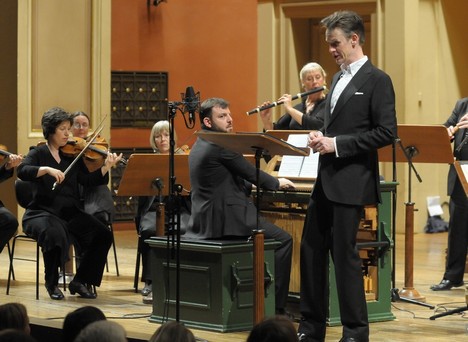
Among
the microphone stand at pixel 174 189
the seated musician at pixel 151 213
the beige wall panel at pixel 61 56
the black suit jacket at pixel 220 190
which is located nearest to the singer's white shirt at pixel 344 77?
the microphone stand at pixel 174 189

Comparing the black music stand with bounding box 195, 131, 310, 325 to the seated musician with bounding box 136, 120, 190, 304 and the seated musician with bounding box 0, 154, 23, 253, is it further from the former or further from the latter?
the seated musician with bounding box 0, 154, 23, 253

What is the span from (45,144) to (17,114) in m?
2.96

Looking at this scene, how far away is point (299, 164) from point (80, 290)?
1865 mm

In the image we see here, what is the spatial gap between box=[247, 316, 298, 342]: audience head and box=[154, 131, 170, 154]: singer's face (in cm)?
438

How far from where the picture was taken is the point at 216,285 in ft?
20.3

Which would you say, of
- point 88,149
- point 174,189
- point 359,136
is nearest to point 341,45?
point 359,136

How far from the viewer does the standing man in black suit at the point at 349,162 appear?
536 centimetres

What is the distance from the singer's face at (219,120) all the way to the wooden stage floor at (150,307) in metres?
1.23

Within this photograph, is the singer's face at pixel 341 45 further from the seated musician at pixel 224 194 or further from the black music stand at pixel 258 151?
the seated musician at pixel 224 194

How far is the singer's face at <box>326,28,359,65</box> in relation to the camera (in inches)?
213

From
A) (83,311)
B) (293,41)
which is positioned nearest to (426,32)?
(293,41)

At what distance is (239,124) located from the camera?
43.6 ft

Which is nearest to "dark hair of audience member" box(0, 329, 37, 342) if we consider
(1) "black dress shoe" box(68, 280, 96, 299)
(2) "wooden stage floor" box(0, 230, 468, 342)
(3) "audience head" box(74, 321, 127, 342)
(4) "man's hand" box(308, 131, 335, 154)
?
(3) "audience head" box(74, 321, 127, 342)

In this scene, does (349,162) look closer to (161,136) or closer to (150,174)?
(150,174)
